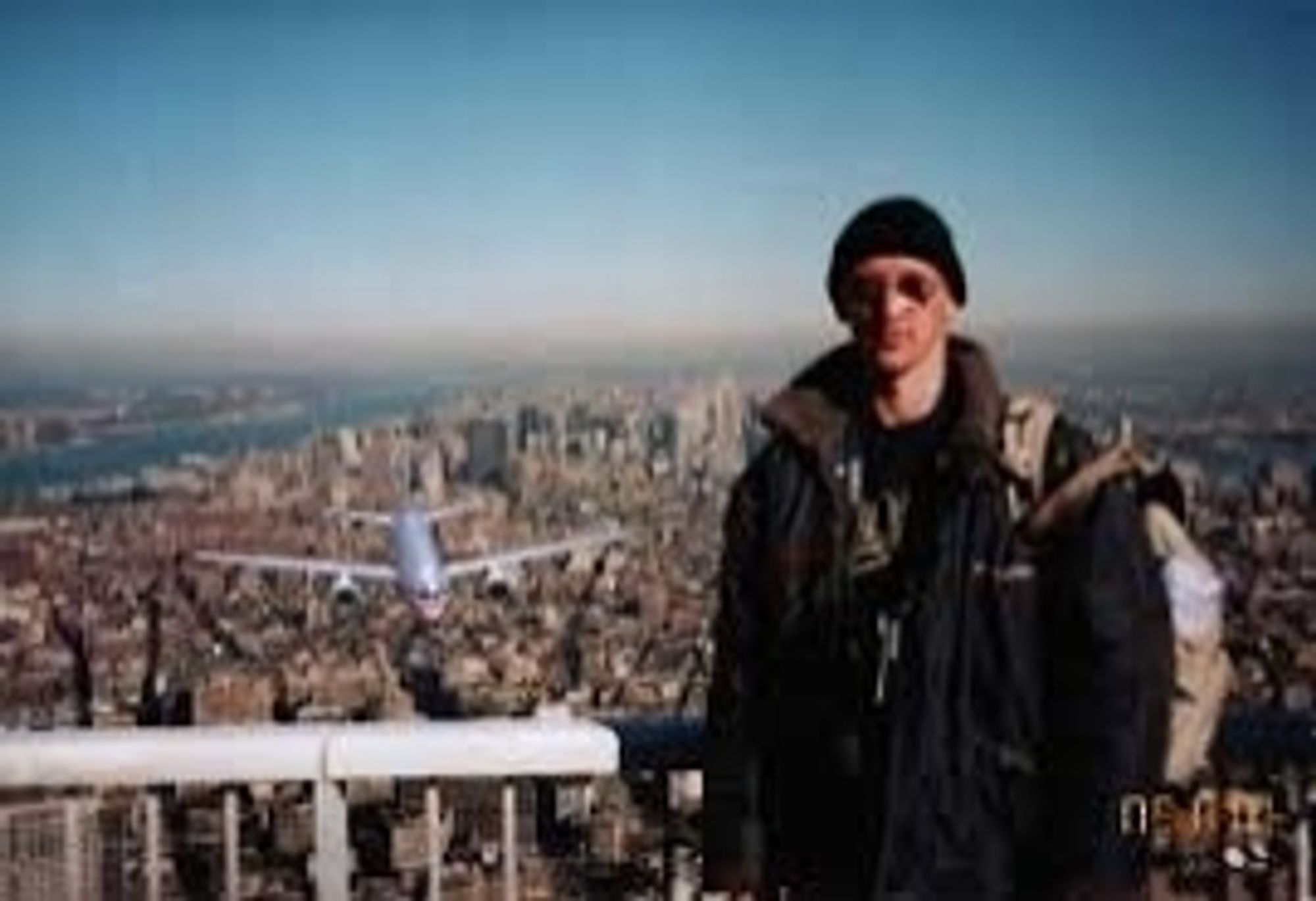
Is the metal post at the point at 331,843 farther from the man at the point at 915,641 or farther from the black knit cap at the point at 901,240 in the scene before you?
the black knit cap at the point at 901,240

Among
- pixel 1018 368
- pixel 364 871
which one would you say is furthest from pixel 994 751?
pixel 364 871

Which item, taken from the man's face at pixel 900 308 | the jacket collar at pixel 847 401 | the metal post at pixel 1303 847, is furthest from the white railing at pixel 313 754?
the metal post at pixel 1303 847

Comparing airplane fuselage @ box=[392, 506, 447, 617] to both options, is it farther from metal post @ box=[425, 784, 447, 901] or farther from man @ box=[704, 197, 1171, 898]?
man @ box=[704, 197, 1171, 898]

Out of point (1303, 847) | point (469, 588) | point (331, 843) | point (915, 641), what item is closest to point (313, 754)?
point (331, 843)

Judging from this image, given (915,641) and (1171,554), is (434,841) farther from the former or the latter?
(1171,554)

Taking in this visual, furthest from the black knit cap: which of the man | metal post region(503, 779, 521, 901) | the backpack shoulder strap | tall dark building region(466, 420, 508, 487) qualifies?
tall dark building region(466, 420, 508, 487)

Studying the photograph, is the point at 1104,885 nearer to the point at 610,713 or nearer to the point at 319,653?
the point at 610,713

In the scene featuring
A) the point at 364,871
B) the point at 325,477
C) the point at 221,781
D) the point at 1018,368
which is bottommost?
the point at 364,871
